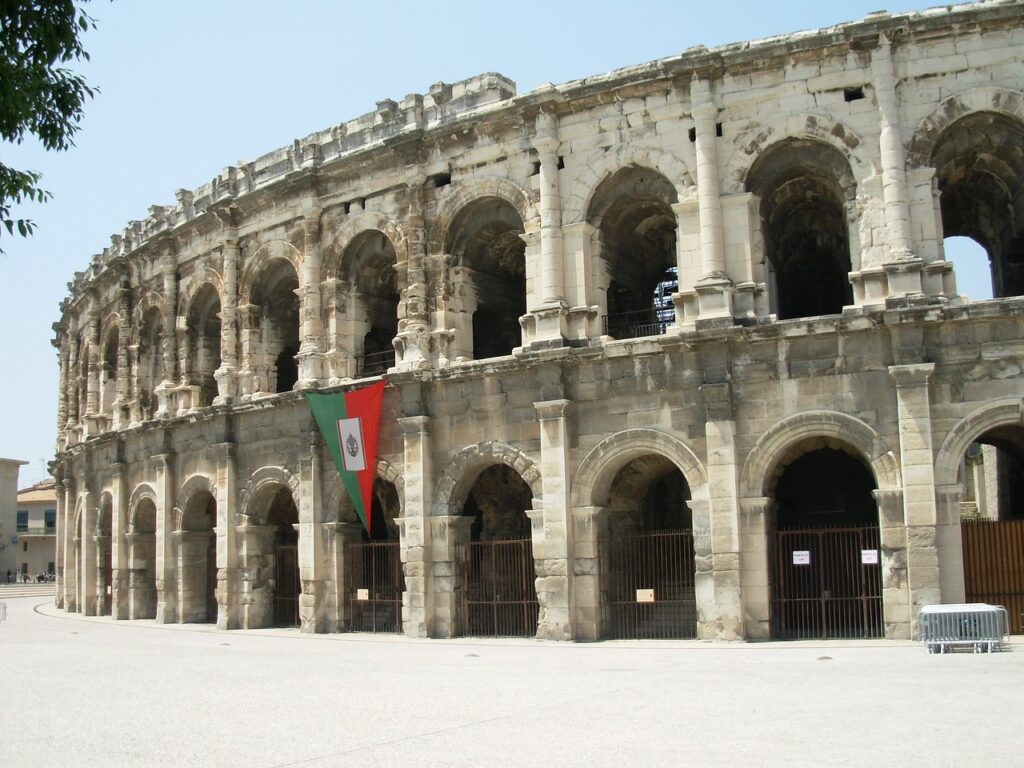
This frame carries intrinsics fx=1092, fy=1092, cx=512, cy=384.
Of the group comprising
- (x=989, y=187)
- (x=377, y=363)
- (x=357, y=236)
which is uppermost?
(x=357, y=236)

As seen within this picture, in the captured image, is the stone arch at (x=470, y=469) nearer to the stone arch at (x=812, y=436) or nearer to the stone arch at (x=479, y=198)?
the stone arch at (x=812, y=436)

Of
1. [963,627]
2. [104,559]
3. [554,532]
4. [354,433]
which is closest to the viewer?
[963,627]

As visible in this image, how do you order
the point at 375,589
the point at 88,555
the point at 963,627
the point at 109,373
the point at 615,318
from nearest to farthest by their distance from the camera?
the point at 963,627
the point at 375,589
the point at 615,318
the point at 88,555
the point at 109,373

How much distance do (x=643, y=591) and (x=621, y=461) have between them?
6.88 ft

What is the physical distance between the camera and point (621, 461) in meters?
17.7

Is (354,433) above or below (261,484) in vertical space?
above

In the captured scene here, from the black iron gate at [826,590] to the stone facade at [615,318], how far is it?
66cm

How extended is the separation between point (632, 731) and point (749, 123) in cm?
1159

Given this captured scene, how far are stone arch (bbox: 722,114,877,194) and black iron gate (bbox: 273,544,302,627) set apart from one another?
39.4ft

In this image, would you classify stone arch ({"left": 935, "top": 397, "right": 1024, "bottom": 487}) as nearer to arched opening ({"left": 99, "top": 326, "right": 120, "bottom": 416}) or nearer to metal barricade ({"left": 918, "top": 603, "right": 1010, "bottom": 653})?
metal barricade ({"left": 918, "top": 603, "right": 1010, "bottom": 653})

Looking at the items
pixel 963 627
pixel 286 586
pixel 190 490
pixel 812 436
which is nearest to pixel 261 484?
pixel 286 586

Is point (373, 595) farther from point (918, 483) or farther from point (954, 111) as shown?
point (954, 111)

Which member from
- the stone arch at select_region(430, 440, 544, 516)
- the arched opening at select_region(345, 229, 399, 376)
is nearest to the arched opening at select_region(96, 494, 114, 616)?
the arched opening at select_region(345, 229, 399, 376)

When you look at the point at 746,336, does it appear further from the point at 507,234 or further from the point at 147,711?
the point at 147,711
